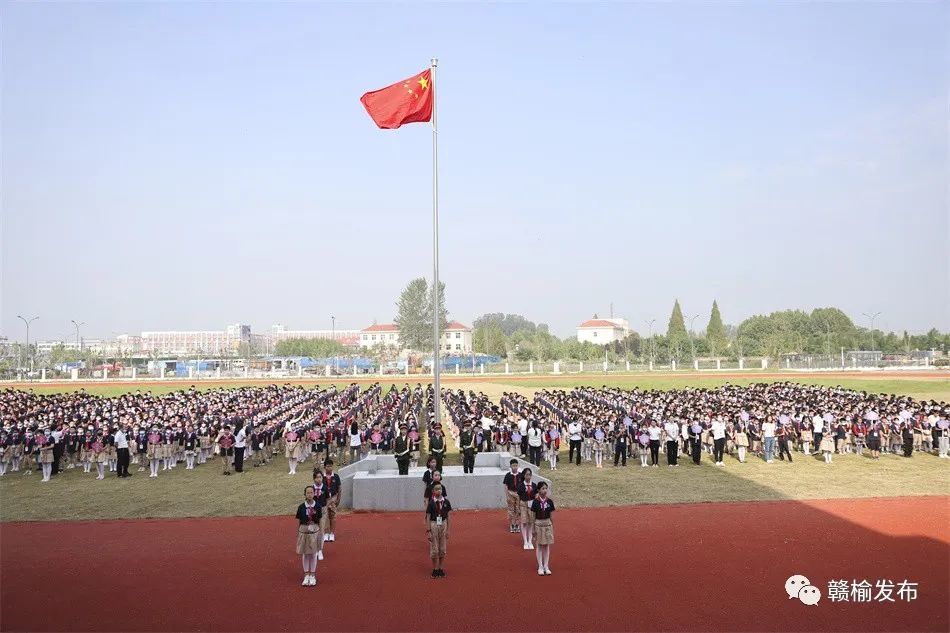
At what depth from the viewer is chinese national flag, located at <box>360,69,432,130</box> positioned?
20.1 metres

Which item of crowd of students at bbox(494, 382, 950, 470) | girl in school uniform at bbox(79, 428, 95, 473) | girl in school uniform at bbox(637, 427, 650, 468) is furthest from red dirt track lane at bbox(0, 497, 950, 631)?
girl in school uniform at bbox(79, 428, 95, 473)

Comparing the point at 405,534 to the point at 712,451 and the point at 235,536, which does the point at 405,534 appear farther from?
the point at 712,451

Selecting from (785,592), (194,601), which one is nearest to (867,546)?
(785,592)

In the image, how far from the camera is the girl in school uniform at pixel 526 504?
1130 centimetres

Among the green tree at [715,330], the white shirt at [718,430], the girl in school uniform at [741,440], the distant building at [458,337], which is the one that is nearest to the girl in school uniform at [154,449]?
the white shirt at [718,430]

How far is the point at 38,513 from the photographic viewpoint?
49.4ft

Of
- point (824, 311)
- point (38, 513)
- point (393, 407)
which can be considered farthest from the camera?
point (824, 311)

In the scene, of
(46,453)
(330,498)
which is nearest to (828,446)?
(330,498)

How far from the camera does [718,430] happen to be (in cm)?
2056

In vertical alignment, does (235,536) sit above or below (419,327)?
below

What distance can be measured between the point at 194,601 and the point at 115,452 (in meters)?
12.4

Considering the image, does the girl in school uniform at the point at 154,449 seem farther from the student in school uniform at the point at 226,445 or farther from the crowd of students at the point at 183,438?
the student in school uniform at the point at 226,445

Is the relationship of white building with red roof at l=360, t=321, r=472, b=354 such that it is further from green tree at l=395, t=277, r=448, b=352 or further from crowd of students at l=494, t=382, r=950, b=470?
crowd of students at l=494, t=382, r=950, b=470

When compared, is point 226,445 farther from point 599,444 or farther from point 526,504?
point 526,504
